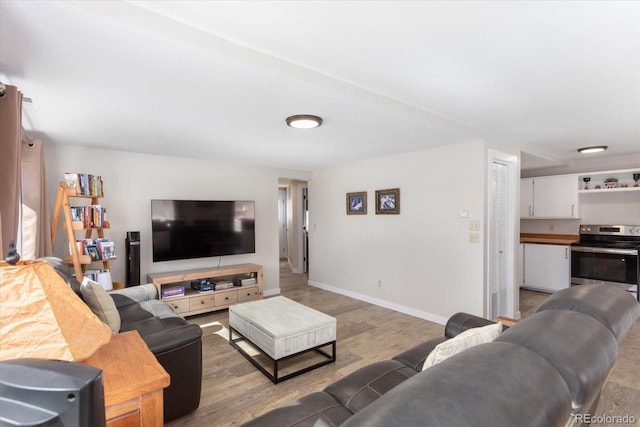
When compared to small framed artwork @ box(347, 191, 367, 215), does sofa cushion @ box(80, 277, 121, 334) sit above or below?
below

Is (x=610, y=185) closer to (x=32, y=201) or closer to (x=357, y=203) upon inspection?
(x=357, y=203)

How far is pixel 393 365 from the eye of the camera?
181cm

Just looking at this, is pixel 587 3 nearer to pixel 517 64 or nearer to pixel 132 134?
pixel 517 64

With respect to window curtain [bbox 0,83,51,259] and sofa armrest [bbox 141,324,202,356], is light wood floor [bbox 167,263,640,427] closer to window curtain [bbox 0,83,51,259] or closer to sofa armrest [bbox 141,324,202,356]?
sofa armrest [bbox 141,324,202,356]

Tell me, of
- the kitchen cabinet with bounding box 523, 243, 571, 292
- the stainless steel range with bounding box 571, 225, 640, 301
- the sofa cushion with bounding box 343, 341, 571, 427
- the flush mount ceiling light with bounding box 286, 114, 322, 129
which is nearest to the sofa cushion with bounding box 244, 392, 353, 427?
the sofa cushion with bounding box 343, 341, 571, 427

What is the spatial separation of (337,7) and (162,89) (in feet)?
4.26

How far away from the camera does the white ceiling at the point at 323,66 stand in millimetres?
1348

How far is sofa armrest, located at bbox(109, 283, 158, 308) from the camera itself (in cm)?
296

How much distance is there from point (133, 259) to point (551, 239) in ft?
20.2

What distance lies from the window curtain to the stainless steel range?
6.31 m

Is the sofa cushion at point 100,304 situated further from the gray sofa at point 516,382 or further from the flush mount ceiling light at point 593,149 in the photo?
the flush mount ceiling light at point 593,149

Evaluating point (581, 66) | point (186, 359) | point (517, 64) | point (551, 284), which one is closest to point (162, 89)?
point (186, 359)

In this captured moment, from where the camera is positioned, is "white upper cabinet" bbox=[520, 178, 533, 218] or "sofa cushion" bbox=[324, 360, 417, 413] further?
"white upper cabinet" bbox=[520, 178, 533, 218]

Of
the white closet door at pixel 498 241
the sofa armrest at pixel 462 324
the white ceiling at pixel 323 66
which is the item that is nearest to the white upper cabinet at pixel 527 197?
the white closet door at pixel 498 241
